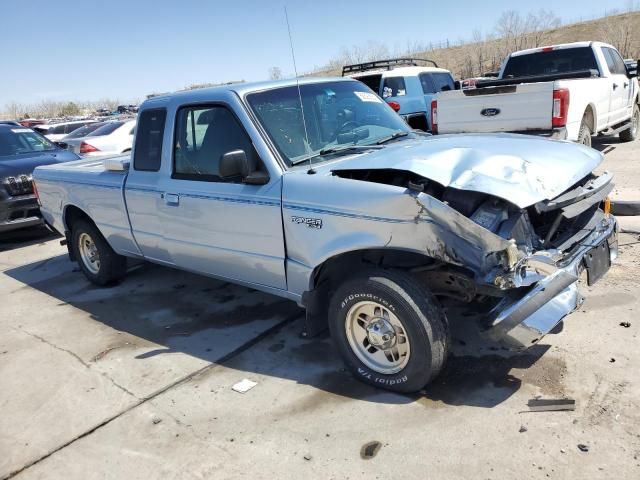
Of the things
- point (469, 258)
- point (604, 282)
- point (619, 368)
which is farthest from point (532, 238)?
point (604, 282)

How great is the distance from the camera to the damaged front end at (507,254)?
2.92m

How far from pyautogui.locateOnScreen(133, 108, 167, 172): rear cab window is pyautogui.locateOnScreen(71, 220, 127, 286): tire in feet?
4.44

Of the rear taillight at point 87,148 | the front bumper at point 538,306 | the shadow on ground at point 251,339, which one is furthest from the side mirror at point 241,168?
the rear taillight at point 87,148

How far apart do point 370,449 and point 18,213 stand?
745 cm

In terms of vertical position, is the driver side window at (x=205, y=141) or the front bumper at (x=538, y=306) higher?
the driver side window at (x=205, y=141)

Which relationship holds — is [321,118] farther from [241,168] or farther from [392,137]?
[241,168]

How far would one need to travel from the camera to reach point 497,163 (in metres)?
3.29

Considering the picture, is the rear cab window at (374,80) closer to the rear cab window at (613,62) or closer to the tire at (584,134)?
the rear cab window at (613,62)

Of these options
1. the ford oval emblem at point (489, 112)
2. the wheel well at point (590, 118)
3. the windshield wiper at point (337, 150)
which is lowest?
the wheel well at point (590, 118)

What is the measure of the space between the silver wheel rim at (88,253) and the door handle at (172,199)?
195cm

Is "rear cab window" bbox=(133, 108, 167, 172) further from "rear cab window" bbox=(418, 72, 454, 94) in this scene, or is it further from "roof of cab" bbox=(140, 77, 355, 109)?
"rear cab window" bbox=(418, 72, 454, 94)

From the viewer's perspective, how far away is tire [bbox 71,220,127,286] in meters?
5.88

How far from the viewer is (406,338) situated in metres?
3.25

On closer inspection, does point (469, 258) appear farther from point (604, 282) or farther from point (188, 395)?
point (604, 282)
